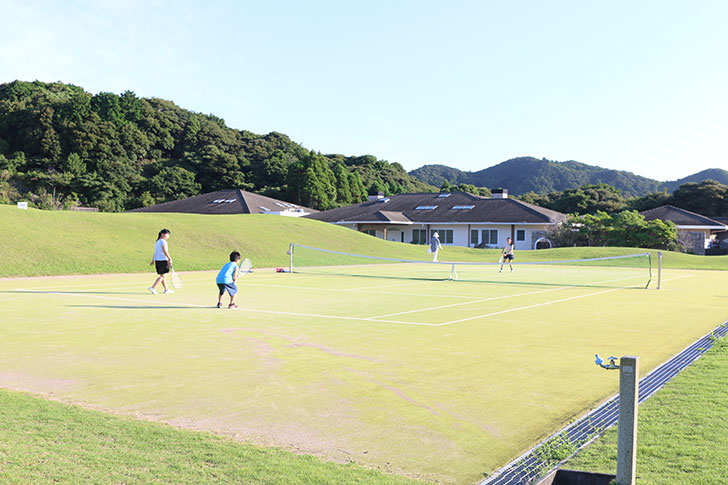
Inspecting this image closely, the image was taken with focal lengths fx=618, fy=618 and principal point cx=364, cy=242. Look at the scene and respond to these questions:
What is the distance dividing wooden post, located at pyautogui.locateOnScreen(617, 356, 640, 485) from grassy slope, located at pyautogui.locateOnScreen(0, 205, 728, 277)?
24.4 metres

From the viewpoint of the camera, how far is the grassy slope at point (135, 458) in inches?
156

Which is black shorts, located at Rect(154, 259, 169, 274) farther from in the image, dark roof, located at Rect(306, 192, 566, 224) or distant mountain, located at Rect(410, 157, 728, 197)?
distant mountain, located at Rect(410, 157, 728, 197)

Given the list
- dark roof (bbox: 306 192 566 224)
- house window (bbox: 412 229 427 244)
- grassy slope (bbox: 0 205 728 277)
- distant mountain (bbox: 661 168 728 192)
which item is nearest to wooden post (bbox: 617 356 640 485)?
grassy slope (bbox: 0 205 728 277)

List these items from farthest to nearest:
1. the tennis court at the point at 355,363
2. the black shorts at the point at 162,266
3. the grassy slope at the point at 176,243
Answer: the grassy slope at the point at 176,243 → the black shorts at the point at 162,266 → the tennis court at the point at 355,363

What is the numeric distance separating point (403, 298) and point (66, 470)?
1281 centimetres

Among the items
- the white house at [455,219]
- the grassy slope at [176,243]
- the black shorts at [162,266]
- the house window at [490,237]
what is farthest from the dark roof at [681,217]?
the black shorts at [162,266]

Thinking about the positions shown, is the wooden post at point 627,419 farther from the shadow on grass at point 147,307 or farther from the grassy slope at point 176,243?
the grassy slope at point 176,243

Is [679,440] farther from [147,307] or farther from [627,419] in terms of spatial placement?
[147,307]

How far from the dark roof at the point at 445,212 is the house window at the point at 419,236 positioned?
4.49 feet

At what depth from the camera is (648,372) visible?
23.9 feet

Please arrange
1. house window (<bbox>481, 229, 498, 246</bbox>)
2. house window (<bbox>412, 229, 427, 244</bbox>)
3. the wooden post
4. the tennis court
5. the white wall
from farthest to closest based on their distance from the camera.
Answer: house window (<bbox>412, 229, 427, 244</bbox>) < house window (<bbox>481, 229, 498, 246</bbox>) < the white wall < the tennis court < the wooden post

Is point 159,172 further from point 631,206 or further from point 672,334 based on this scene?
point 672,334

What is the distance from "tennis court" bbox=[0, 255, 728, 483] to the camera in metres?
5.11

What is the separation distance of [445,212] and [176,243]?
3200cm
